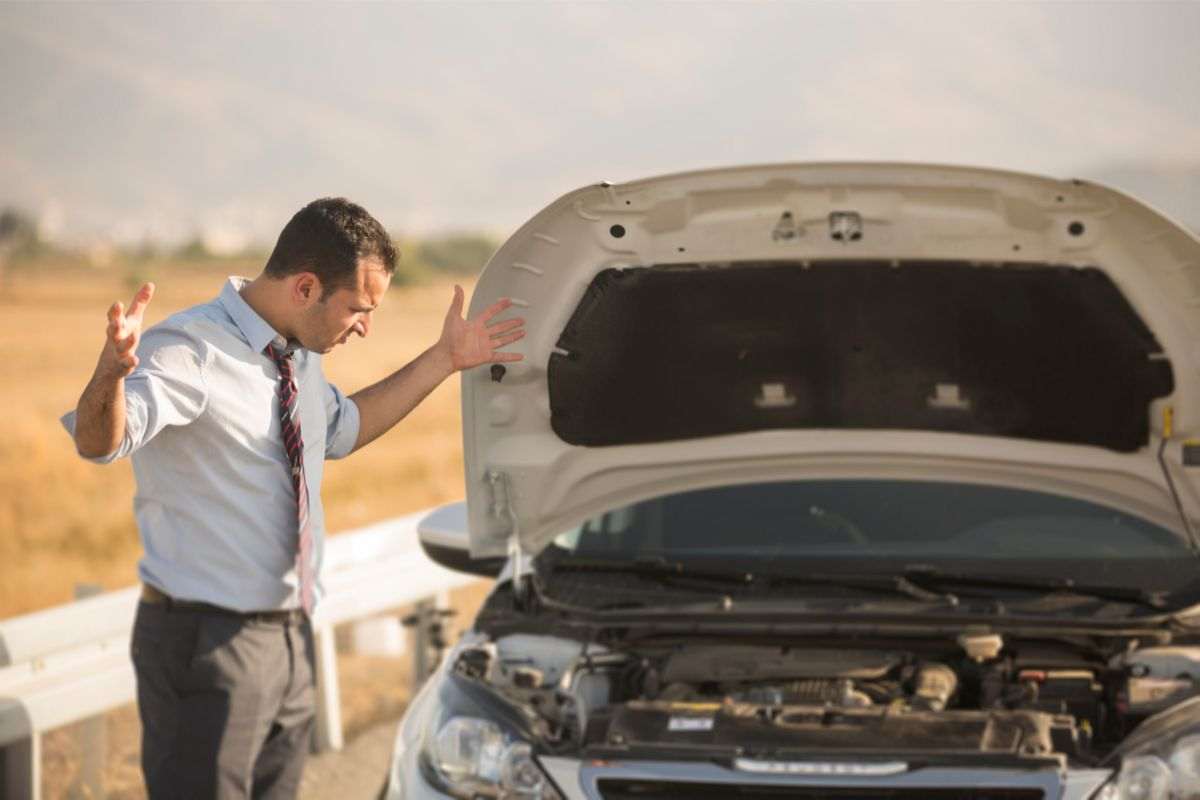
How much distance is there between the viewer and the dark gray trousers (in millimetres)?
5027

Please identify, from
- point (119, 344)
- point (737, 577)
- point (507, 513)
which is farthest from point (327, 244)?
point (737, 577)

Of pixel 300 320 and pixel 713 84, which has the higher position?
pixel 713 84

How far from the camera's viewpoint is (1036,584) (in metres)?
5.28

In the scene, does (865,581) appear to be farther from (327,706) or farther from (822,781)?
(327,706)

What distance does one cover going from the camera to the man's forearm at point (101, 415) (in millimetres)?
4418

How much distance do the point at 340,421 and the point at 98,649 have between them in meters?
1.72

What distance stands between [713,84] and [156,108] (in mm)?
42391

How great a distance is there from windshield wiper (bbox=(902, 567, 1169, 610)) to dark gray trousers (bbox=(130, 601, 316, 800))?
5.91 feet

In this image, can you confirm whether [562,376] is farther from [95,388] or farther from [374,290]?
[95,388]

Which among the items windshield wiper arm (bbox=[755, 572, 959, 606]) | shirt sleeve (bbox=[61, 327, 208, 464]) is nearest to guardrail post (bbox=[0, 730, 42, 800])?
shirt sleeve (bbox=[61, 327, 208, 464])

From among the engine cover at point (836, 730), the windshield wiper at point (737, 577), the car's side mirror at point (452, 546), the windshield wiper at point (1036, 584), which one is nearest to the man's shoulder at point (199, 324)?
the car's side mirror at point (452, 546)

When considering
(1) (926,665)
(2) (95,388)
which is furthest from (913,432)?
(2) (95,388)

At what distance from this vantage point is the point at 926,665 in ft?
16.6

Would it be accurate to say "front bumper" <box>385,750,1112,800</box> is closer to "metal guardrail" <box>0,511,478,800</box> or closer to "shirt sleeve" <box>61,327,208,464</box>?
"shirt sleeve" <box>61,327,208,464</box>
